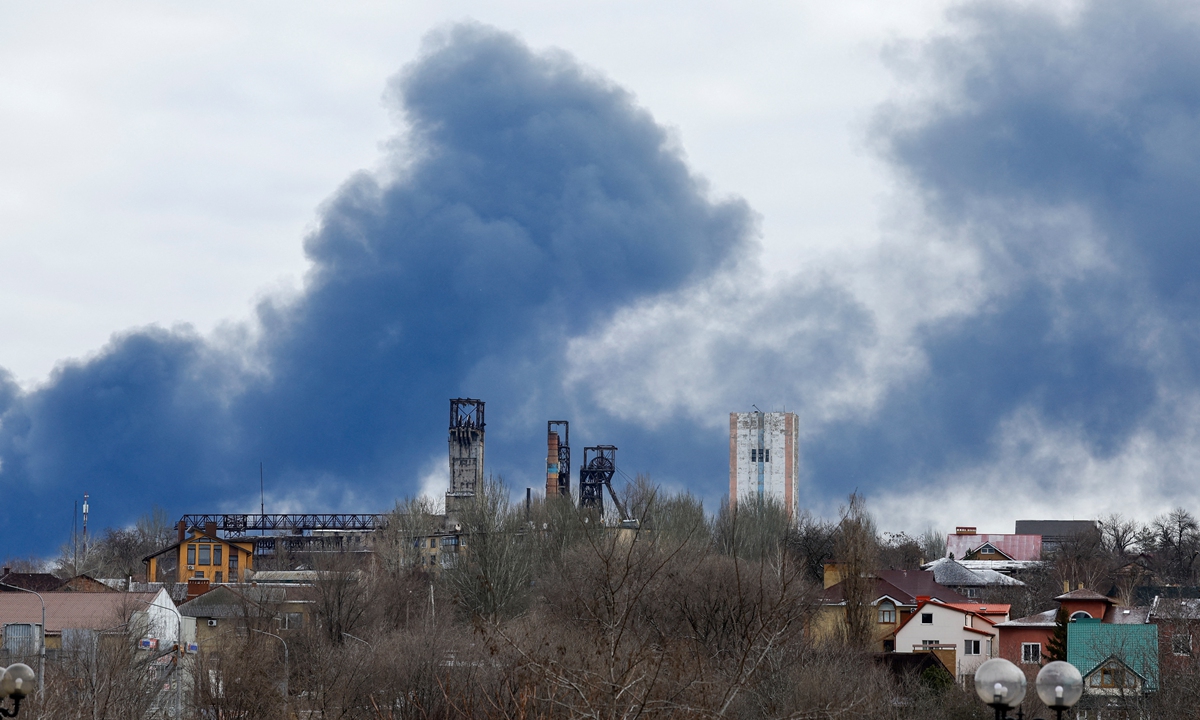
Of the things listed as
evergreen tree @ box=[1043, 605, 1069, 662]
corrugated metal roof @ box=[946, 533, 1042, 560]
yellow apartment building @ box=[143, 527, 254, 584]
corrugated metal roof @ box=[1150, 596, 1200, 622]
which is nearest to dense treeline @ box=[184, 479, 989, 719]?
evergreen tree @ box=[1043, 605, 1069, 662]

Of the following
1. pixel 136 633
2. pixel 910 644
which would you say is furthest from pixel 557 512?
pixel 136 633

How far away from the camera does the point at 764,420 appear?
122250 millimetres

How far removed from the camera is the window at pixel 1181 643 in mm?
40219

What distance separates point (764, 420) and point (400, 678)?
89.1m

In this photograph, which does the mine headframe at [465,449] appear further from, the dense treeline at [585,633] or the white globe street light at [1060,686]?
the white globe street light at [1060,686]

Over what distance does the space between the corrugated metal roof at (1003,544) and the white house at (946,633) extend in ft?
192

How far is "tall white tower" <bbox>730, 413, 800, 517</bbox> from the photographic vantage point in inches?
4766

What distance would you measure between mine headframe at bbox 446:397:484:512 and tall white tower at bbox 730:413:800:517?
113 ft

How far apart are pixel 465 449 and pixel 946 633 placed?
43.9m

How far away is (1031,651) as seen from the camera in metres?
54.9

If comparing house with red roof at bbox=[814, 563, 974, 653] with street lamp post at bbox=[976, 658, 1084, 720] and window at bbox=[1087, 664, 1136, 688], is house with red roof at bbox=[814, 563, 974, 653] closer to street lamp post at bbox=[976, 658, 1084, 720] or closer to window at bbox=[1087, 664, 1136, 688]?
window at bbox=[1087, 664, 1136, 688]

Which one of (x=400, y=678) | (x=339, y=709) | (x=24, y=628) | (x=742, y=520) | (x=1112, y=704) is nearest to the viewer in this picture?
(x=339, y=709)

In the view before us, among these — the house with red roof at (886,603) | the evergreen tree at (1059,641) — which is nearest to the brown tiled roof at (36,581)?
the house with red roof at (886,603)

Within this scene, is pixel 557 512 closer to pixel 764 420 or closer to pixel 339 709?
pixel 339 709
